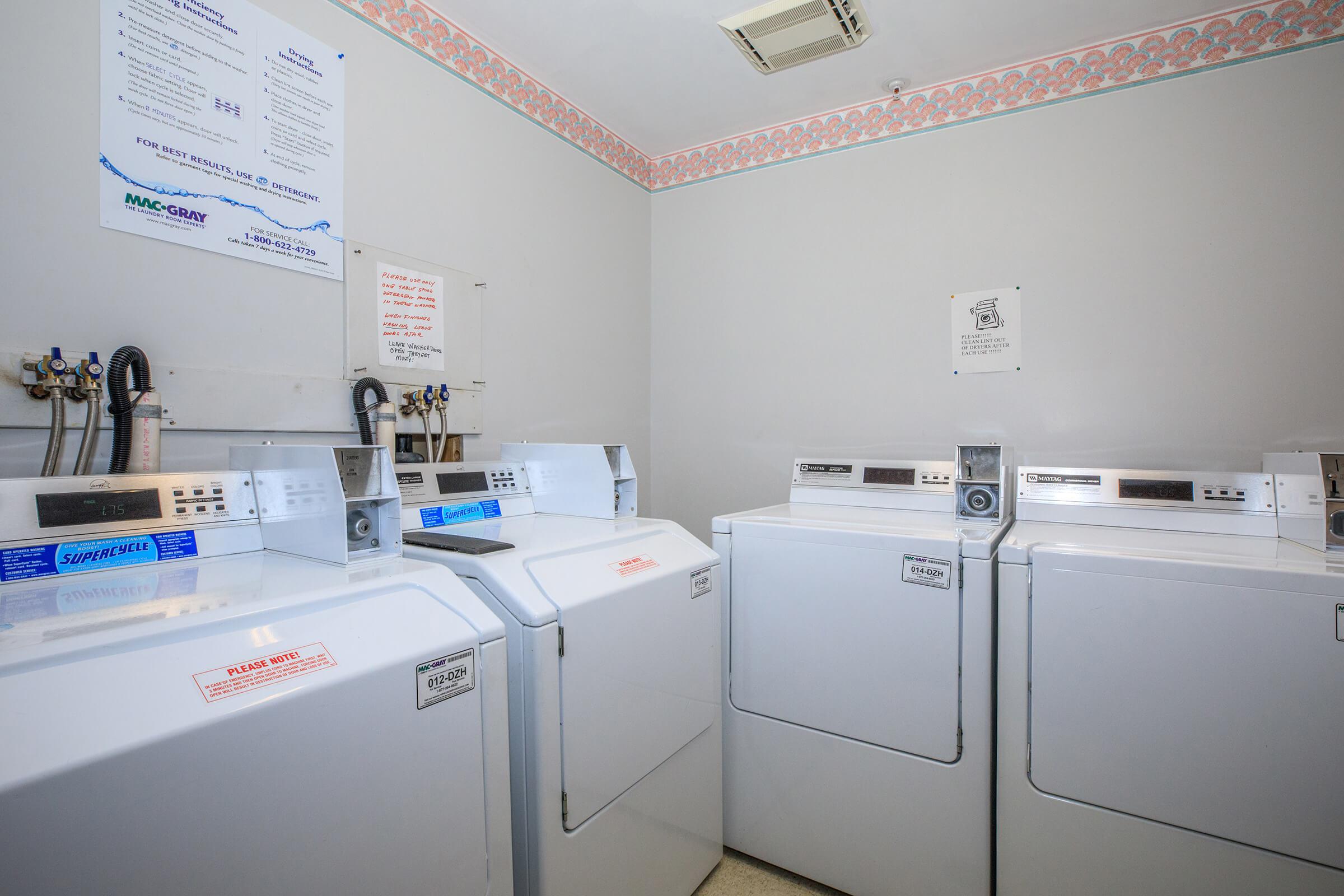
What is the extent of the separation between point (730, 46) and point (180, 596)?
236 cm

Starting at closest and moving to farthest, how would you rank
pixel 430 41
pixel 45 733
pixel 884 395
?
pixel 45 733 → pixel 430 41 → pixel 884 395

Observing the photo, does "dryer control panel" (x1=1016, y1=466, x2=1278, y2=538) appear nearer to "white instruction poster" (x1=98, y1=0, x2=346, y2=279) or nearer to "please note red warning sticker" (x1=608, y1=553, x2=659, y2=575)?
"please note red warning sticker" (x1=608, y1=553, x2=659, y2=575)

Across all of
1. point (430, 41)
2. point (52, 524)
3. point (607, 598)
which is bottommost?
point (607, 598)

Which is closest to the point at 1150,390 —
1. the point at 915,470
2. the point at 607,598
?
the point at 915,470

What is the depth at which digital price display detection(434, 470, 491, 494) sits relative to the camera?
187 centimetres

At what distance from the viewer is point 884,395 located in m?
2.66

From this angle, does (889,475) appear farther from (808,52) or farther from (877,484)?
(808,52)

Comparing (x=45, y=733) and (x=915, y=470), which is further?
(x=915, y=470)

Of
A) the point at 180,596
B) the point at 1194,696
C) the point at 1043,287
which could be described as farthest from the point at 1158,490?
the point at 180,596

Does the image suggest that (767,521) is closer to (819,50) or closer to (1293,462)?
(1293,462)

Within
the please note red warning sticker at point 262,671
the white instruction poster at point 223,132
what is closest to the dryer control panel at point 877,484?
the white instruction poster at point 223,132

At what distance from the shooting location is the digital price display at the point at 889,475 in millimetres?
2379

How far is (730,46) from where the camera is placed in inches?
89.7

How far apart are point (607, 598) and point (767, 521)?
771 mm
